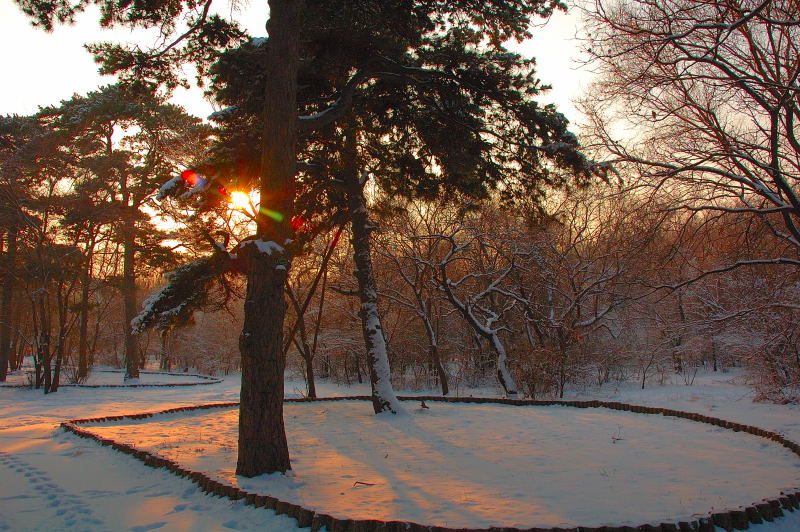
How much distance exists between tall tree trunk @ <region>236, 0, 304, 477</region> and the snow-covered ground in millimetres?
479

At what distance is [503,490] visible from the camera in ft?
18.0

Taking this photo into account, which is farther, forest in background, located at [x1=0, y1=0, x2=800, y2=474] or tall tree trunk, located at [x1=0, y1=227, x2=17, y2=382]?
tall tree trunk, located at [x1=0, y1=227, x2=17, y2=382]

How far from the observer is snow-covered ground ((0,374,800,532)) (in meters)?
4.88

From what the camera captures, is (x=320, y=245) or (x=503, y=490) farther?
(x=320, y=245)

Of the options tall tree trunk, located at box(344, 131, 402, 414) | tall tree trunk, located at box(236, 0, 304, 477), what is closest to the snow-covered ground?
tall tree trunk, located at box(236, 0, 304, 477)

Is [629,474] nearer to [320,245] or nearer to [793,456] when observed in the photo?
[793,456]

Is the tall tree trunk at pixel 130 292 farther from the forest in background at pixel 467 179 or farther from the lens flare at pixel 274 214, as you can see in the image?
the lens flare at pixel 274 214

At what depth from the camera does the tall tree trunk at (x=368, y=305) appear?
11.4m

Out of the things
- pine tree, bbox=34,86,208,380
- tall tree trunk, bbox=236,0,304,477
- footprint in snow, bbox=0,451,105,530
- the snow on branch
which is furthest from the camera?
pine tree, bbox=34,86,208,380

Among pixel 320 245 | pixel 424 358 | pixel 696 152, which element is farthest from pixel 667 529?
pixel 424 358

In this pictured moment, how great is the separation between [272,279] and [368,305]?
5.43 meters

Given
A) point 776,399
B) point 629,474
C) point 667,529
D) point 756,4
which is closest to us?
point 667,529

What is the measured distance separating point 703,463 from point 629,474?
1311 millimetres

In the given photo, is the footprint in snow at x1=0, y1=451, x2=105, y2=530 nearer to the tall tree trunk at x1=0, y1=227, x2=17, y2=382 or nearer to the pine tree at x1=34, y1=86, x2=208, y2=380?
the pine tree at x1=34, y1=86, x2=208, y2=380
